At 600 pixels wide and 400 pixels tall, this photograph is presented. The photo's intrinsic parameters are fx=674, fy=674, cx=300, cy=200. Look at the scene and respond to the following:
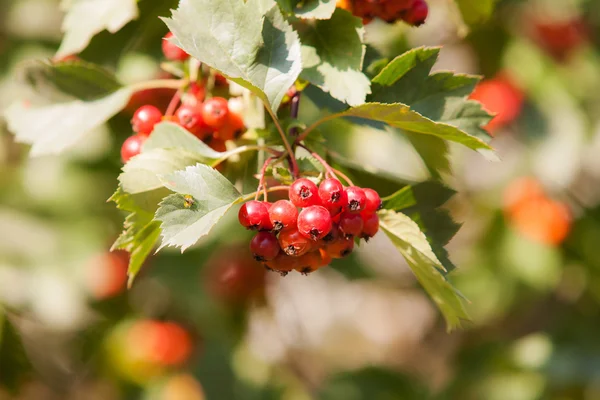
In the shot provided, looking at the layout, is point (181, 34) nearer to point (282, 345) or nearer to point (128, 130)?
point (128, 130)

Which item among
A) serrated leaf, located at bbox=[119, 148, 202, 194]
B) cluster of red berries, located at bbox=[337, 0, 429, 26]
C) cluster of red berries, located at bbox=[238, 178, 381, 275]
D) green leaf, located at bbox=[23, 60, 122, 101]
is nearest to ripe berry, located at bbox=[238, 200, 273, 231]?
cluster of red berries, located at bbox=[238, 178, 381, 275]

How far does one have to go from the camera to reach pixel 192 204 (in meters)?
0.72

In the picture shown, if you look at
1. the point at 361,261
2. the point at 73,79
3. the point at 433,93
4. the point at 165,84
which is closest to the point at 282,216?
the point at 433,93

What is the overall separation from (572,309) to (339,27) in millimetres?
1681

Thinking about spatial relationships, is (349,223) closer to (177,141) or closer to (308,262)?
(308,262)

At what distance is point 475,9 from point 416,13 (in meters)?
0.15

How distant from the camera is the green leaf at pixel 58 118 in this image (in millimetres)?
1021

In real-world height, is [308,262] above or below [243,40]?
below

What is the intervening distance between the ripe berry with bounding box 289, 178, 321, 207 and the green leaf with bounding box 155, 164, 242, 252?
6 centimetres

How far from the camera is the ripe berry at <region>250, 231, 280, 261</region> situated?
0.75 meters

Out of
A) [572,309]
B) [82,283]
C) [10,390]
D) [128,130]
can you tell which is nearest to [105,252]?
[82,283]

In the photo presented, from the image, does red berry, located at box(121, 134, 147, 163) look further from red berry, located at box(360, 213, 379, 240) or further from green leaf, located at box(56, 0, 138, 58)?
red berry, located at box(360, 213, 379, 240)

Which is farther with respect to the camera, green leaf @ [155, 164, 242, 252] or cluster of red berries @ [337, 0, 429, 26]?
cluster of red berries @ [337, 0, 429, 26]

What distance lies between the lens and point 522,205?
200 cm
